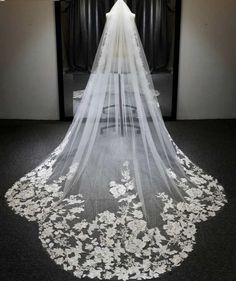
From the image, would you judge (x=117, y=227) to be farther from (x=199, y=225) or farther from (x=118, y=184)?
(x=199, y=225)

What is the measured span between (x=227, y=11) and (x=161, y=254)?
3.70 m

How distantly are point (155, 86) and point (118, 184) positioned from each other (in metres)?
2.16

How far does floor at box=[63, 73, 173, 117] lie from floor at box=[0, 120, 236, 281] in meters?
0.26

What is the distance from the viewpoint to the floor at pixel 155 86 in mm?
4719

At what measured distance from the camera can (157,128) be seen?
3.16 meters

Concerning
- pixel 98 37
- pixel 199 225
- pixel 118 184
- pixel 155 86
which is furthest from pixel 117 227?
pixel 98 37

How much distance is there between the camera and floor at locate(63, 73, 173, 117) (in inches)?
186

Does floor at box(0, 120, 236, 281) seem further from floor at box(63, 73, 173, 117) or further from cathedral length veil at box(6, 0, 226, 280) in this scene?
floor at box(63, 73, 173, 117)

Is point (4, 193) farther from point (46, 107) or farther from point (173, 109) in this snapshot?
point (173, 109)

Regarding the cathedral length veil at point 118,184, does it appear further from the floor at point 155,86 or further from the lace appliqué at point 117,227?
the floor at point 155,86

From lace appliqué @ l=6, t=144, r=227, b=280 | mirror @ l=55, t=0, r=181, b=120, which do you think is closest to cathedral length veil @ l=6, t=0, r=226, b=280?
lace appliqué @ l=6, t=144, r=227, b=280

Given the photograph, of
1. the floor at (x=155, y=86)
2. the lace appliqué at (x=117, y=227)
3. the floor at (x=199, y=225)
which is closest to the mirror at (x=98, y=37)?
the floor at (x=155, y=86)

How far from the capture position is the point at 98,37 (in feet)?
14.8

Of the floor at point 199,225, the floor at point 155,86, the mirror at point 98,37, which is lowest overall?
the floor at point 199,225
